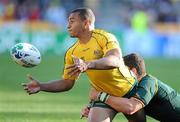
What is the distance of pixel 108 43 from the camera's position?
9953 millimetres

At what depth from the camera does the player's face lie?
10125 mm

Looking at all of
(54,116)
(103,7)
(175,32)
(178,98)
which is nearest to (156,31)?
(175,32)

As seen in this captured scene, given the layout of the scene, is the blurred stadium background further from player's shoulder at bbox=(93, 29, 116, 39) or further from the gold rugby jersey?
player's shoulder at bbox=(93, 29, 116, 39)

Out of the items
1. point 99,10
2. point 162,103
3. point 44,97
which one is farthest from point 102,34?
point 99,10

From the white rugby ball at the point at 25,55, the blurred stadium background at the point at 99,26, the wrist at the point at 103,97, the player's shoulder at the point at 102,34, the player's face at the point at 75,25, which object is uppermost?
the player's face at the point at 75,25

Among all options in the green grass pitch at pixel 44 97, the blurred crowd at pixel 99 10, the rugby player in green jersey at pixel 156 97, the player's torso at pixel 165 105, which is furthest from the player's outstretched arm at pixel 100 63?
the blurred crowd at pixel 99 10

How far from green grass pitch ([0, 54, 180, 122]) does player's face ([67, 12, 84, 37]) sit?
9.74 feet

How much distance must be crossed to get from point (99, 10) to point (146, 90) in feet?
80.0

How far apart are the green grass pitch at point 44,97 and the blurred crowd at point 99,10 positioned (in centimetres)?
446

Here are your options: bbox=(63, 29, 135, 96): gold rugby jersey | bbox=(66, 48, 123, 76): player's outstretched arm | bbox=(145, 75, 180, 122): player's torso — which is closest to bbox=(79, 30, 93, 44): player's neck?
bbox=(63, 29, 135, 96): gold rugby jersey

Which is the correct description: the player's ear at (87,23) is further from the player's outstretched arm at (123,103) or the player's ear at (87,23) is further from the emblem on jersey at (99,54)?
the player's outstretched arm at (123,103)

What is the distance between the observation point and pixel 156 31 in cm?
3309

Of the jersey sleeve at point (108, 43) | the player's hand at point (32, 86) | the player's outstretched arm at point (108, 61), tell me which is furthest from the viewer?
the player's hand at point (32, 86)

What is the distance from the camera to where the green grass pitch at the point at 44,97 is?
44.5 feet
